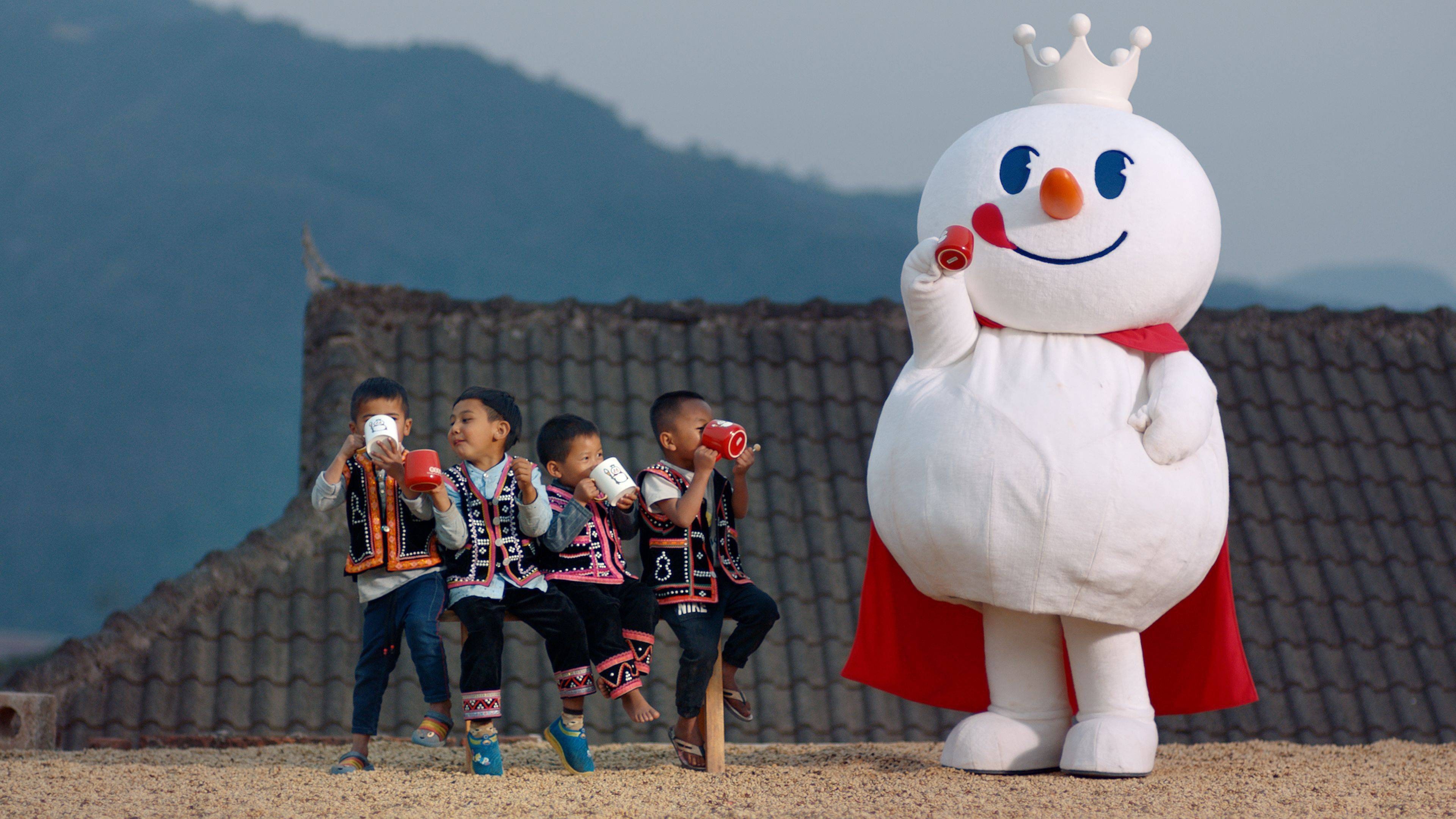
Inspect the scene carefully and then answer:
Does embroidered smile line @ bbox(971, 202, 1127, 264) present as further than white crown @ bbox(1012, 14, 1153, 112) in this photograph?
No

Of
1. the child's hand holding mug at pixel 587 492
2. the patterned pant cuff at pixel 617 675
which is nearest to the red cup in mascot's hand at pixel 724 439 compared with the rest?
the child's hand holding mug at pixel 587 492

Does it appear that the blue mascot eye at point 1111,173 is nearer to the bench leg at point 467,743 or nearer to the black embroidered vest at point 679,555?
the black embroidered vest at point 679,555

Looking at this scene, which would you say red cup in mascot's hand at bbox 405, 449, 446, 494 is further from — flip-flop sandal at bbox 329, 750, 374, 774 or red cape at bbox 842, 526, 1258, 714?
red cape at bbox 842, 526, 1258, 714

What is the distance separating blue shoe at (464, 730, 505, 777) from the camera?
367cm

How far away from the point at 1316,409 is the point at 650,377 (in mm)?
3517

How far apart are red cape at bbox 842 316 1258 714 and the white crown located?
74 cm

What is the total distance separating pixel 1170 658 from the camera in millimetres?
4102

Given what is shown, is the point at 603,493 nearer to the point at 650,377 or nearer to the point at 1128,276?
the point at 1128,276

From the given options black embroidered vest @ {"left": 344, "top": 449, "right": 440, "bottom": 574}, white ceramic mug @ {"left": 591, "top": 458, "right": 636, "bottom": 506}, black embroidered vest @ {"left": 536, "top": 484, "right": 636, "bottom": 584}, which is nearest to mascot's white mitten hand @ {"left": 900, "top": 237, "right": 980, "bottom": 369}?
white ceramic mug @ {"left": 591, "top": 458, "right": 636, "bottom": 506}

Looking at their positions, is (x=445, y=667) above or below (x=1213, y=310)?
below

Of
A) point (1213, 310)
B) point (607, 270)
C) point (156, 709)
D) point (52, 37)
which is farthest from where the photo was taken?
point (52, 37)

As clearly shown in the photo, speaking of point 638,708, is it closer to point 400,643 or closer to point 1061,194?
point 400,643

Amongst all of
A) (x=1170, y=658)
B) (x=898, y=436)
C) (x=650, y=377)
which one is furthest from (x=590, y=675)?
(x=650, y=377)

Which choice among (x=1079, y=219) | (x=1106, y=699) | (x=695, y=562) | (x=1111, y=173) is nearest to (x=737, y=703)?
(x=695, y=562)
